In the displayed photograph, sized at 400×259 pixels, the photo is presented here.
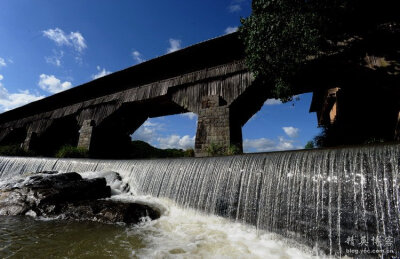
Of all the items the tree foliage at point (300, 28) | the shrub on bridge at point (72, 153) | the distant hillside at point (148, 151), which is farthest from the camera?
the distant hillside at point (148, 151)

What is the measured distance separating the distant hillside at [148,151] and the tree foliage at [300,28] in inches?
439

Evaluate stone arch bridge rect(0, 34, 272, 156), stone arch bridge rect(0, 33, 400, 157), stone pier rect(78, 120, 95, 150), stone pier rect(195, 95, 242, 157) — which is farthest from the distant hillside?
stone pier rect(195, 95, 242, 157)

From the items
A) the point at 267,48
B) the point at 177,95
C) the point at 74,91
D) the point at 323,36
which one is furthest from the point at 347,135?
the point at 74,91

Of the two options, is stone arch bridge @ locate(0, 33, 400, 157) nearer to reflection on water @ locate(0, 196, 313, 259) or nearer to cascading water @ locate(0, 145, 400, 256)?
cascading water @ locate(0, 145, 400, 256)

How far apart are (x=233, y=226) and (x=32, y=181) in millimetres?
6333

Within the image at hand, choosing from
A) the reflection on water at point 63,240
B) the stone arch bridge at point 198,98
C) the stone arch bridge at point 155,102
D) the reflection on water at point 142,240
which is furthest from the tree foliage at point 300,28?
the reflection on water at point 63,240

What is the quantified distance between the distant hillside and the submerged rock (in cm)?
1122

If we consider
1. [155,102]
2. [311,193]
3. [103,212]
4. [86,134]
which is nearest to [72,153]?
[86,134]

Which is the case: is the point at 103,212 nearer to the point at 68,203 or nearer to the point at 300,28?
the point at 68,203

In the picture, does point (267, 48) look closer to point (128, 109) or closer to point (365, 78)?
point (365, 78)

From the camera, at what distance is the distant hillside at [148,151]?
1762cm

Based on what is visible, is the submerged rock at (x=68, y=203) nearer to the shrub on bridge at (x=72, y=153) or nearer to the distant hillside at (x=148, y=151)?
the shrub on bridge at (x=72, y=153)

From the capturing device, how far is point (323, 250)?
312 centimetres

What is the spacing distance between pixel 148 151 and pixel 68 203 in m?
16.6
